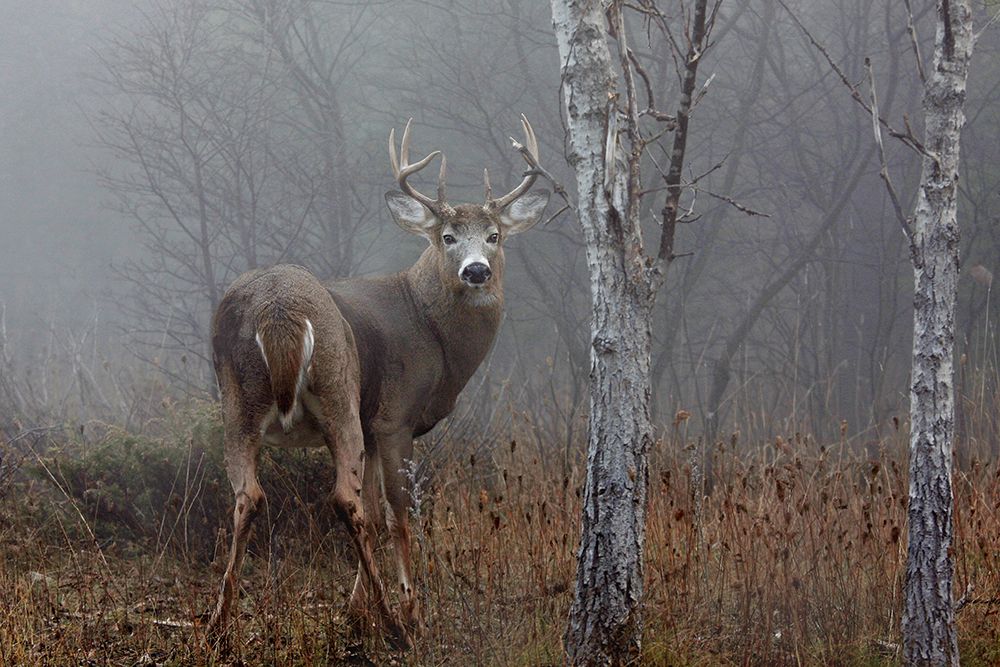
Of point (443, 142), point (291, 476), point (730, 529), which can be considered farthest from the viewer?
point (443, 142)

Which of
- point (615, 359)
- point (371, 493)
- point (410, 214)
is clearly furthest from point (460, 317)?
point (615, 359)

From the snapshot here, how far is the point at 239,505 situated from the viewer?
398 centimetres

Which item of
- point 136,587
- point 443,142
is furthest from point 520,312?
point 136,587

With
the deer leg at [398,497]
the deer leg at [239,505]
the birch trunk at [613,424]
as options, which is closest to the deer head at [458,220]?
the deer leg at [398,497]

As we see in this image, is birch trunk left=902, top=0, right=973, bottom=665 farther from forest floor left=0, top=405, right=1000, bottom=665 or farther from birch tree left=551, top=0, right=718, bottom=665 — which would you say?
birch tree left=551, top=0, right=718, bottom=665

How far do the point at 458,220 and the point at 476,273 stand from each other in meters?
0.44

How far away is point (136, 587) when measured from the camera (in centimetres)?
467

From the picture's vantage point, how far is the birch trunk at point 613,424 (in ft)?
10.7

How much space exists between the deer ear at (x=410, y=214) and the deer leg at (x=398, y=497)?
1.12 m

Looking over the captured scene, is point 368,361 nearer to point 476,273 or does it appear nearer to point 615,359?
point 476,273

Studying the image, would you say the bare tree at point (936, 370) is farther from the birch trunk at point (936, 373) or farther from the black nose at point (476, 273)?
the black nose at point (476, 273)

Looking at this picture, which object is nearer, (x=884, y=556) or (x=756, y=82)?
(x=884, y=556)

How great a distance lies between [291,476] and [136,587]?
4.17 ft

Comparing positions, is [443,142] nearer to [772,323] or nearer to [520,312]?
[520,312]
